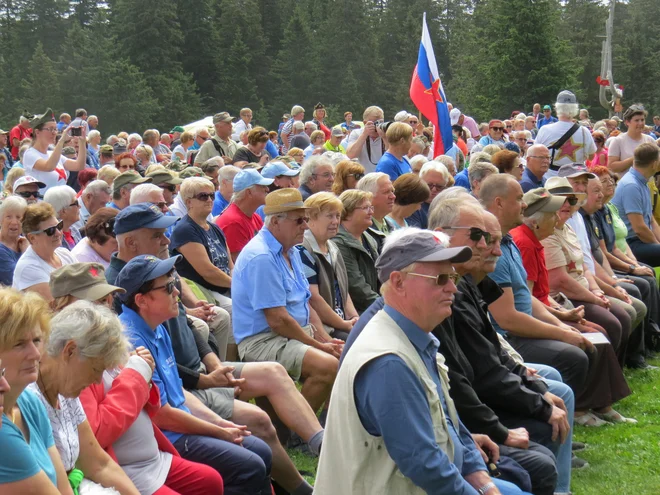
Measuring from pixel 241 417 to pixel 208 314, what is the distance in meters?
1.37

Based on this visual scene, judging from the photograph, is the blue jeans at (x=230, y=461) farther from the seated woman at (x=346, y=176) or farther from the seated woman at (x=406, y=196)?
the seated woman at (x=346, y=176)

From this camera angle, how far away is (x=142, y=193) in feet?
21.3

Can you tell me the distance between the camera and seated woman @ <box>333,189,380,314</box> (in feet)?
21.0

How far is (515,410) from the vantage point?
175 inches

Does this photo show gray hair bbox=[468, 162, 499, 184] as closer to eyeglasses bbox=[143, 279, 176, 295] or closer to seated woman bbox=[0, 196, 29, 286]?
seated woman bbox=[0, 196, 29, 286]

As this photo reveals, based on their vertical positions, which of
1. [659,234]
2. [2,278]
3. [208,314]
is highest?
[2,278]

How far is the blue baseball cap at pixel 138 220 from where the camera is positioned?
4938mm

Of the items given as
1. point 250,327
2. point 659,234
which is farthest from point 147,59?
point 250,327

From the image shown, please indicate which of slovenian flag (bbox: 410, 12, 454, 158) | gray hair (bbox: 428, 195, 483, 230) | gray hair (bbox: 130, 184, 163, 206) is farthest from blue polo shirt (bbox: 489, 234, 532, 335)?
slovenian flag (bbox: 410, 12, 454, 158)

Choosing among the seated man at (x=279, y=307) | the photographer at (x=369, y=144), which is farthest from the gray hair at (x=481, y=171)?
the seated man at (x=279, y=307)

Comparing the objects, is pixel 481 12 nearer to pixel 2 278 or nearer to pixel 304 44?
pixel 304 44

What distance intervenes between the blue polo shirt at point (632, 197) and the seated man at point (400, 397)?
6650mm

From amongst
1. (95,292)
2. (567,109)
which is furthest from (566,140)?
(95,292)

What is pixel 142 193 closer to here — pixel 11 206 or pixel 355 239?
pixel 11 206
